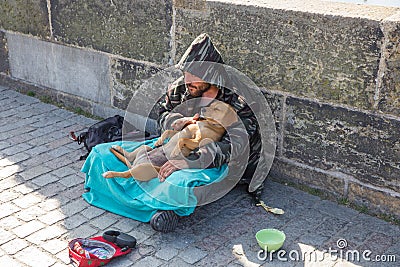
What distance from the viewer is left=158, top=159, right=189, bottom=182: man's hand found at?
4387mm

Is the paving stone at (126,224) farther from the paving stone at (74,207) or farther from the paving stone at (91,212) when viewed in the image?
the paving stone at (74,207)

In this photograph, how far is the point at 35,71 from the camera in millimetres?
6828

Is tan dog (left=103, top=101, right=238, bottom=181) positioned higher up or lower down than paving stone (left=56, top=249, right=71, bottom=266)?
higher up

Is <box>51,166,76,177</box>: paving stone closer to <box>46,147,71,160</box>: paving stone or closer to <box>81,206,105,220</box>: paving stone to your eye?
<box>46,147,71,160</box>: paving stone

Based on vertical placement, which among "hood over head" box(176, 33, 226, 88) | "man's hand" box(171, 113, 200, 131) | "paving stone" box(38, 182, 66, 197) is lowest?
"paving stone" box(38, 182, 66, 197)

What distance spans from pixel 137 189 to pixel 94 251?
2.34 ft

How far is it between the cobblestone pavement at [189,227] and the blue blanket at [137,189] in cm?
10

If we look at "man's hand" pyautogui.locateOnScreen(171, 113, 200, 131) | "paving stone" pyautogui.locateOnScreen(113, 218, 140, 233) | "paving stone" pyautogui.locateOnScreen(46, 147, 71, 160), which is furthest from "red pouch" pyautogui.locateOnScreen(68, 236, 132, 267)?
"paving stone" pyautogui.locateOnScreen(46, 147, 71, 160)

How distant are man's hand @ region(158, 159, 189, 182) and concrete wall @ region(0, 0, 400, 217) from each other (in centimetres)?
→ 93

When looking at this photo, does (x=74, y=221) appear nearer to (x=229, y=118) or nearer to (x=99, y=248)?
(x=99, y=248)

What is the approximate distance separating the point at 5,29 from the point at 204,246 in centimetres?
425

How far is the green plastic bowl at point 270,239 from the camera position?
13.0 ft

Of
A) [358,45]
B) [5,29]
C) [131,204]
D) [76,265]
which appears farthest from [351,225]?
[5,29]

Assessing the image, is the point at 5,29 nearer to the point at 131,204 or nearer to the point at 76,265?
the point at 131,204
